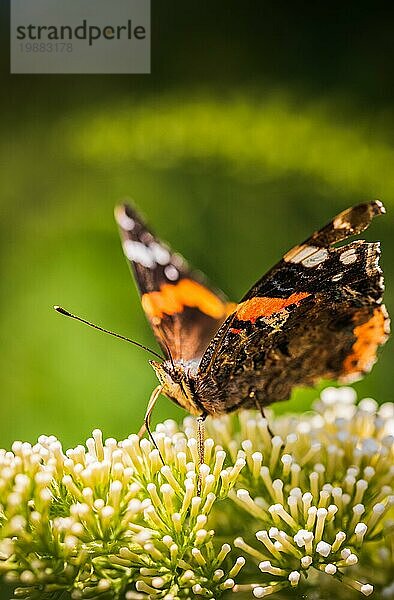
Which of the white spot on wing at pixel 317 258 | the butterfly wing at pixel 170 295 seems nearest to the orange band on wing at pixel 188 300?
the butterfly wing at pixel 170 295

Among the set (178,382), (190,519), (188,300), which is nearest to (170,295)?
(188,300)

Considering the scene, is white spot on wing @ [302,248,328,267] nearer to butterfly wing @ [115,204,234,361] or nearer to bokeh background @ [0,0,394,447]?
butterfly wing @ [115,204,234,361]

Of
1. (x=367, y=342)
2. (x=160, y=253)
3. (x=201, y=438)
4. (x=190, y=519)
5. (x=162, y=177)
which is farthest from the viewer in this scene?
(x=162, y=177)

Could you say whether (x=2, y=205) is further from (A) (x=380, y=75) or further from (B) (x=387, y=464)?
(B) (x=387, y=464)

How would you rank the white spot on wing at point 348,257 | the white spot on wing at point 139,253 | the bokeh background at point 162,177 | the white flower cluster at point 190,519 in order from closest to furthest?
the white flower cluster at point 190,519 < the white spot on wing at point 348,257 < the white spot on wing at point 139,253 < the bokeh background at point 162,177

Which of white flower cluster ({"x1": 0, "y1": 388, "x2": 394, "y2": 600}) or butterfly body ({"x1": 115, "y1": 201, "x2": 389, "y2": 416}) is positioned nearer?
white flower cluster ({"x1": 0, "y1": 388, "x2": 394, "y2": 600})

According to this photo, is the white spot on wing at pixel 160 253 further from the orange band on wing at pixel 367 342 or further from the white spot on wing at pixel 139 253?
the orange band on wing at pixel 367 342

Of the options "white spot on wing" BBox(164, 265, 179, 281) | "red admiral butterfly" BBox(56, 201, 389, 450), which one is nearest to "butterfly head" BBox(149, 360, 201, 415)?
"red admiral butterfly" BBox(56, 201, 389, 450)

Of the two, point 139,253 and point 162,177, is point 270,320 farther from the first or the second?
point 162,177
